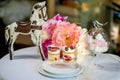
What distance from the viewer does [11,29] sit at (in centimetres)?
139

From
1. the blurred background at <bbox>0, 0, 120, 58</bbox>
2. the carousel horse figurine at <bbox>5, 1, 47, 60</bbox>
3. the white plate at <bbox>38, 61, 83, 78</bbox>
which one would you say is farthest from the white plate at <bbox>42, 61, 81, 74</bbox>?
the blurred background at <bbox>0, 0, 120, 58</bbox>

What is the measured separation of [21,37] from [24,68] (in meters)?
1.42

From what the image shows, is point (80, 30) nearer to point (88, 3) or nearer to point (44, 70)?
point (44, 70)

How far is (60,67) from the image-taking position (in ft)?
4.17

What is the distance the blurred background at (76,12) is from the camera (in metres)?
2.55

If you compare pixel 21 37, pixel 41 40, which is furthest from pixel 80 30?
pixel 21 37

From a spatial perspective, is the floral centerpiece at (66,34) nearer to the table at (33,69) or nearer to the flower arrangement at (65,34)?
the flower arrangement at (65,34)

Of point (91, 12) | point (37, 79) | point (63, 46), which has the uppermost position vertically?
point (91, 12)

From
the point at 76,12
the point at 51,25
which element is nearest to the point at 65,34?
the point at 51,25

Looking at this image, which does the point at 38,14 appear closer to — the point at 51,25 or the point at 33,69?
the point at 51,25

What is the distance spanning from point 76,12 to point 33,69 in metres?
1.40

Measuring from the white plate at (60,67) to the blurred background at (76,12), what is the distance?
1.25m

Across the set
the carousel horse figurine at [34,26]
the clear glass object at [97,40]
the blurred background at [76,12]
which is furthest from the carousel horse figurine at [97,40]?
the blurred background at [76,12]

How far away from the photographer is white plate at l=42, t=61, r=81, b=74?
1218mm
